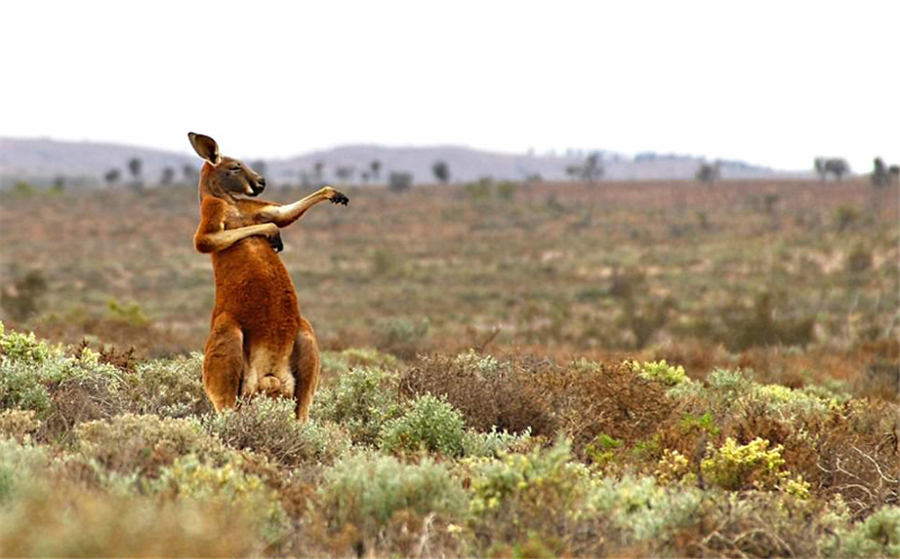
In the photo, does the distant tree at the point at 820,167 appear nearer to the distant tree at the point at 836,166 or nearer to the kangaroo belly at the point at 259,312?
the distant tree at the point at 836,166

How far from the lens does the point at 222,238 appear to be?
7324 mm

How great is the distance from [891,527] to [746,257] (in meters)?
40.3

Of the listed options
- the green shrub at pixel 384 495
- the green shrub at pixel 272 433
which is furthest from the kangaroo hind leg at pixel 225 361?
the green shrub at pixel 384 495

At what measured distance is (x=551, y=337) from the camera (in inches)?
1021

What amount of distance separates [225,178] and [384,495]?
10.5 feet

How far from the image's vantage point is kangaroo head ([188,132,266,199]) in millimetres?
7551

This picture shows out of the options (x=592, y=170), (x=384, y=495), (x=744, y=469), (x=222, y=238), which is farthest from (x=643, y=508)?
(x=592, y=170)

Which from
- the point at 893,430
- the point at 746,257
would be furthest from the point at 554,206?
the point at 893,430

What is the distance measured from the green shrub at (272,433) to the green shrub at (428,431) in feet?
1.86

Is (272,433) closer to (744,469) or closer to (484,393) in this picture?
(484,393)

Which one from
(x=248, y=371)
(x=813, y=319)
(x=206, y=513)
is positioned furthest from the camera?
(x=813, y=319)

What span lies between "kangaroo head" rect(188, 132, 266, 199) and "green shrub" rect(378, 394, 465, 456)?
76.6 inches

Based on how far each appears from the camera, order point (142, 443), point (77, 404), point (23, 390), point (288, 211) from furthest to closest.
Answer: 1. point (23, 390)
2. point (77, 404)
3. point (288, 211)
4. point (142, 443)

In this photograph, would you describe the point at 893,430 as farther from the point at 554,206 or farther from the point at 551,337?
the point at 554,206
